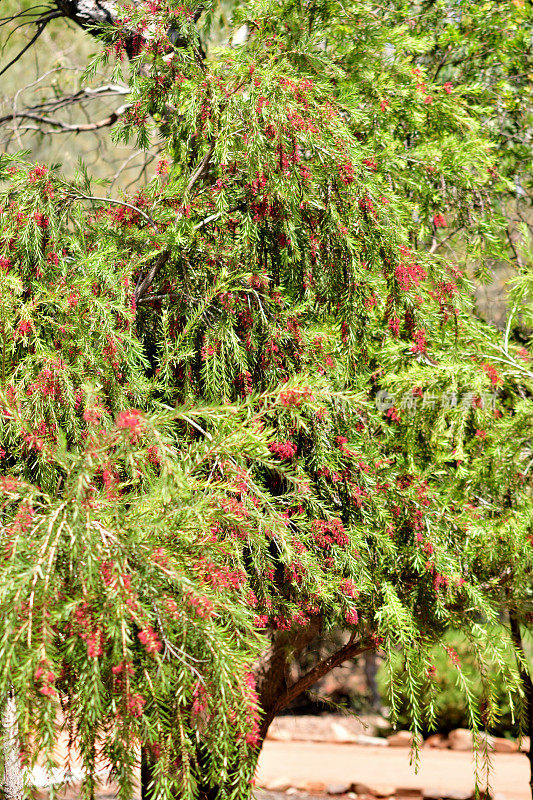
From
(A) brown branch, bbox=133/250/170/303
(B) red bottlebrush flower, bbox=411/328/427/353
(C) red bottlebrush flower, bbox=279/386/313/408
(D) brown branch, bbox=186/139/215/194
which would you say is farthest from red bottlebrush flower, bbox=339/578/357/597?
(D) brown branch, bbox=186/139/215/194

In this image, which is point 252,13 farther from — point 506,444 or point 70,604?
point 70,604

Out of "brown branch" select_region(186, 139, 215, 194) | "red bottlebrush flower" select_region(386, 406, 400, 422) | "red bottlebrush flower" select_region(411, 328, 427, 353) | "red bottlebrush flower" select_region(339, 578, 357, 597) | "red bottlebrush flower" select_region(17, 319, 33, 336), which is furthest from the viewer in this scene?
"red bottlebrush flower" select_region(386, 406, 400, 422)

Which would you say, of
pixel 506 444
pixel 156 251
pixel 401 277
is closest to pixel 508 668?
pixel 506 444

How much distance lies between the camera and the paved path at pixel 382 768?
809cm

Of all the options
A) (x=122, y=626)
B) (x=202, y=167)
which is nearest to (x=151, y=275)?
(x=202, y=167)

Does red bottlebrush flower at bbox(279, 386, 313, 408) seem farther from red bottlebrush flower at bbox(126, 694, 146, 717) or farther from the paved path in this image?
the paved path

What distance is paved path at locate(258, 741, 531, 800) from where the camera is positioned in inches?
318

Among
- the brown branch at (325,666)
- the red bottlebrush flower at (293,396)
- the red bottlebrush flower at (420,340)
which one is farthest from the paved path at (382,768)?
the red bottlebrush flower at (293,396)

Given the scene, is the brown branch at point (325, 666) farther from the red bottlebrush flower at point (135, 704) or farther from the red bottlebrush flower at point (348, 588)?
the red bottlebrush flower at point (135, 704)

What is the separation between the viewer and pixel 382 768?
353 inches

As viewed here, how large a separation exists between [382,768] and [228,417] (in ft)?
27.1

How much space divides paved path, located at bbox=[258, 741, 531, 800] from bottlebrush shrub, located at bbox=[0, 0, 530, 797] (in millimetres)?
5470

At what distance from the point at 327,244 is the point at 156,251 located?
0.59 m

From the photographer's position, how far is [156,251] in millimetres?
2643
